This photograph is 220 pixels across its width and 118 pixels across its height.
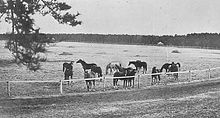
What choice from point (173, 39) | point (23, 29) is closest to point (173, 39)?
point (173, 39)

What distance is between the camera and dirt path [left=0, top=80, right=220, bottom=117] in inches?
560

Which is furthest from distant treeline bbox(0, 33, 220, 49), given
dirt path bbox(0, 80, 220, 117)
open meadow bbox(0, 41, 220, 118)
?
dirt path bbox(0, 80, 220, 117)

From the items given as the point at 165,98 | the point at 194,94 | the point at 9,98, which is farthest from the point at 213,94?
the point at 9,98

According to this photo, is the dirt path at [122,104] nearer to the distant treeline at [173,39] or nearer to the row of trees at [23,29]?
the row of trees at [23,29]

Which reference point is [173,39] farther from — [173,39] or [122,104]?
[122,104]

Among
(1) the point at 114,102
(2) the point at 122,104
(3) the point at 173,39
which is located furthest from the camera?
(3) the point at 173,39

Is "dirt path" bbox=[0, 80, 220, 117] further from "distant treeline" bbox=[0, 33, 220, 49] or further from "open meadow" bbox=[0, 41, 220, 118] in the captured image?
"distant treeline" bbox=[0, 33, 220, 49]

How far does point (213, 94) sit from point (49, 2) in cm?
1178

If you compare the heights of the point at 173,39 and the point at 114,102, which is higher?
the point at 173,39

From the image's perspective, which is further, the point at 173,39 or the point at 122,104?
the point at 173,39

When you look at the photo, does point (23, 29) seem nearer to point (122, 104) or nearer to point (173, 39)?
point (122, 104)

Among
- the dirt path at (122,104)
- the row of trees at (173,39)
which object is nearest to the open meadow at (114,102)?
the dirt path at (122,104)

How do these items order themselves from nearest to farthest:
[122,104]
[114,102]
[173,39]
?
[122,104] → [114,102] → [173,39]

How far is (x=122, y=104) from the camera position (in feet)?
55.0
